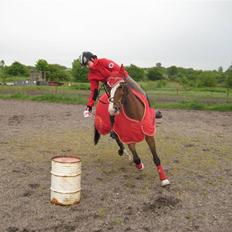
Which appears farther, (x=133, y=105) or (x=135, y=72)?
(x=135, y=72)

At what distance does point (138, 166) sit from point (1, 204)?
2.95 metres

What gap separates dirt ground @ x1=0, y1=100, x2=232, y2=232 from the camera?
449 centimetres

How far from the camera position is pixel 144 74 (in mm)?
57906

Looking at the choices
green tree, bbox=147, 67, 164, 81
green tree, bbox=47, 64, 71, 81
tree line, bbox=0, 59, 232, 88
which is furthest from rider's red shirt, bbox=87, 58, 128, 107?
green tree, bbox=47, 64, 71, 81

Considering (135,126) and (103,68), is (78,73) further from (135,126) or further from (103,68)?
(135,126)

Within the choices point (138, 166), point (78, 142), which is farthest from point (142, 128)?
point (78, 142)

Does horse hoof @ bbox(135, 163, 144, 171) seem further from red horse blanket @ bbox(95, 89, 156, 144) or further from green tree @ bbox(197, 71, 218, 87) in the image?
green tree @ bbox(197, 71, 218, 87)

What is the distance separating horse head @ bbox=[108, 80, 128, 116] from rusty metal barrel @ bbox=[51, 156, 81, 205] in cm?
120

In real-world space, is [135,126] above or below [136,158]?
above

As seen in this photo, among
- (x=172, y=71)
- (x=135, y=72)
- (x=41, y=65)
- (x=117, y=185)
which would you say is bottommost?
(x=117, y=185)

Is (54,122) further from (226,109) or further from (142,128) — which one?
(226,109)

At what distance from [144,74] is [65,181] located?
53.8 meters

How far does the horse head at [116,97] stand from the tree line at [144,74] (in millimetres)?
36791

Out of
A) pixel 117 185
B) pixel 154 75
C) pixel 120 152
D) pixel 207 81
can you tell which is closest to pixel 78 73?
pixel 154 75
